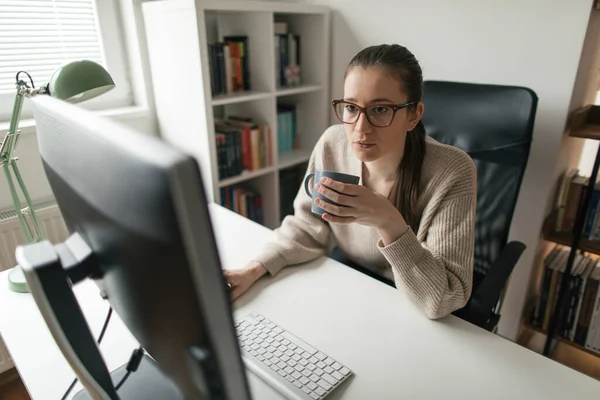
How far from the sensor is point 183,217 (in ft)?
1.11

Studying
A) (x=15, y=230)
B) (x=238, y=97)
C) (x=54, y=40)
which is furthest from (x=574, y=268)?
(x=54, y=40)

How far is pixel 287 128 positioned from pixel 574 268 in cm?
149

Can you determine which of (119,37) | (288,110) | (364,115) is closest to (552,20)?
(364,115)

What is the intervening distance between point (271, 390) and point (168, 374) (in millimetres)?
273

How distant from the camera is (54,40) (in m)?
1.79

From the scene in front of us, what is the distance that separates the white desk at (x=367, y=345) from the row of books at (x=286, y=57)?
1347 mm

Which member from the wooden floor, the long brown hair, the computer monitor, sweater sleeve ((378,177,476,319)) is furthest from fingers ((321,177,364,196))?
the wooden floor

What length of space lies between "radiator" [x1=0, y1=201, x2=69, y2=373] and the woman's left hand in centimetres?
113

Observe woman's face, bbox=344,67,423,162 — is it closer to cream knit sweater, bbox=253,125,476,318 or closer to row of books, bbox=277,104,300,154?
cream knit sweater, bbox=253,125,476,318

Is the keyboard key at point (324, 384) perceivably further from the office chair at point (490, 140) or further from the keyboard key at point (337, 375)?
the office chair at point (490, 140)

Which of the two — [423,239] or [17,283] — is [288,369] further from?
[17,283]

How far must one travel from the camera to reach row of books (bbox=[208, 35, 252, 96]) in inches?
74.1

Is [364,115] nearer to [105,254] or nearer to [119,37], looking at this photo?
[105,254]

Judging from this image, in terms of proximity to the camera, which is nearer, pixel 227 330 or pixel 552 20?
A: pixel 227 330
